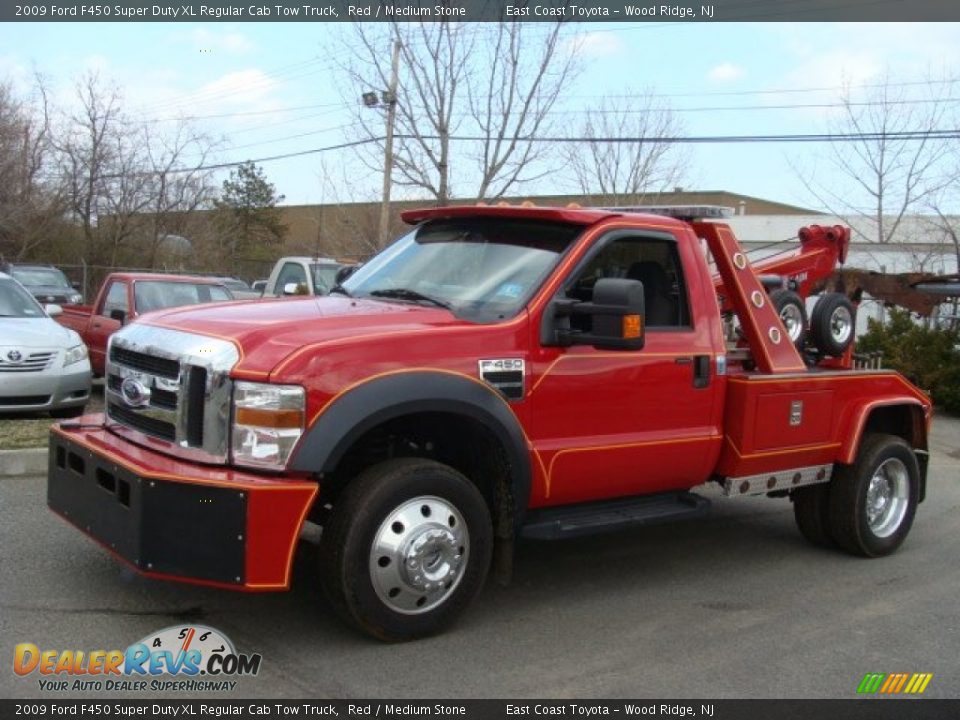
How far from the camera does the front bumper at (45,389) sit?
896 centimetres

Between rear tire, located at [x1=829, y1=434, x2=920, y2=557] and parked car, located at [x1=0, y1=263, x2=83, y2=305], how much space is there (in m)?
20.9

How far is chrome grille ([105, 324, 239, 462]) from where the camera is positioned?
414 centimetres

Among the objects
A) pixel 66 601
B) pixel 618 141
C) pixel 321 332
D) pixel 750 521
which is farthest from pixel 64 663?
pixel 618 141

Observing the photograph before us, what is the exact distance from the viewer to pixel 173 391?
4.36 m

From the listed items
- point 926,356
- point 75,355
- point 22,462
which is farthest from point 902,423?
point 926,356

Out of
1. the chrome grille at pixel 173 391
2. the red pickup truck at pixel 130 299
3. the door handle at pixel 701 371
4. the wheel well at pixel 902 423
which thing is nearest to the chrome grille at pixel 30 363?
the red pickup truck at pixel 130 299

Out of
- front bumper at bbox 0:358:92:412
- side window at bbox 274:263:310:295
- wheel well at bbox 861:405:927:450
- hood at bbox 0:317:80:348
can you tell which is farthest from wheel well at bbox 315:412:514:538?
A: side window at bbox 274:263:310:295

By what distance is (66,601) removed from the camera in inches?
189

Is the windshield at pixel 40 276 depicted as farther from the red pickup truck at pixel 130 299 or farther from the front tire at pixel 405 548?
the front tire at pixel 405 548

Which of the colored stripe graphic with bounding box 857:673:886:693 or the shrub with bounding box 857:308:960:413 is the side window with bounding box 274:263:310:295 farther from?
the colored stripe graphic with bounding box 857:673:886:693

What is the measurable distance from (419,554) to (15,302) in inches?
301

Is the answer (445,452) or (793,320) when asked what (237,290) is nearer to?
(793,320)
